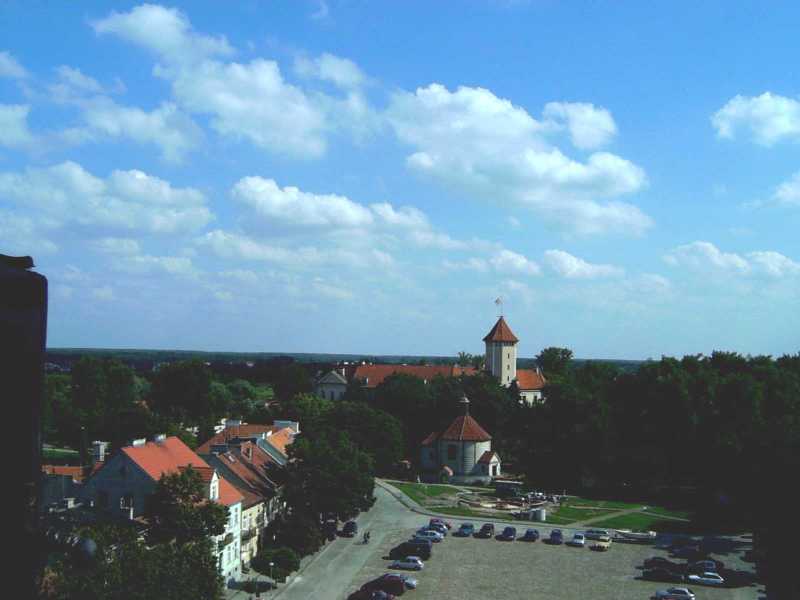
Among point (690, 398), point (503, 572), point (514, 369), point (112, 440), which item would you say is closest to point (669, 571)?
point (503, 572)

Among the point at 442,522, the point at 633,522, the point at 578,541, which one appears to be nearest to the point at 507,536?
the point at 578,541

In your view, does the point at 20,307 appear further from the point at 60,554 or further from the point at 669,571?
the point at 669,571

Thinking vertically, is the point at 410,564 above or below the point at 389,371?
below

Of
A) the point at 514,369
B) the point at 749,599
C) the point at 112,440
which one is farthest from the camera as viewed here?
the point at 514,369

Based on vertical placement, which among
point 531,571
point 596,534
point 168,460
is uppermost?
point 168,460

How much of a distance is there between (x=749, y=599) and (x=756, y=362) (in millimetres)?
47504

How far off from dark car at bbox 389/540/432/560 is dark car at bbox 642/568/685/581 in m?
11.9

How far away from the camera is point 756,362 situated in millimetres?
81500

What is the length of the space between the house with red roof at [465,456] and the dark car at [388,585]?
38.6 metres

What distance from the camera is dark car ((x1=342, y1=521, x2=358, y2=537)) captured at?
5100 cm

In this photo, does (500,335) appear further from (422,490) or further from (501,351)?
(422,490)

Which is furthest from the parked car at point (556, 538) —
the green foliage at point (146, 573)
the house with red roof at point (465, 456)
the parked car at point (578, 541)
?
the green foliage at point (146, 573)

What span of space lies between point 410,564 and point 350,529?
30.1 feet

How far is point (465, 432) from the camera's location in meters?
77.9
